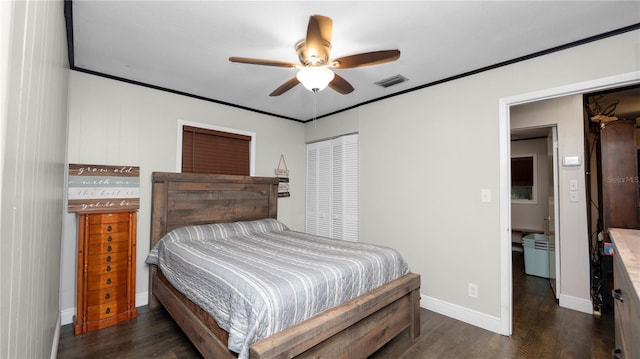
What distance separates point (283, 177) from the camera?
442 centimetres

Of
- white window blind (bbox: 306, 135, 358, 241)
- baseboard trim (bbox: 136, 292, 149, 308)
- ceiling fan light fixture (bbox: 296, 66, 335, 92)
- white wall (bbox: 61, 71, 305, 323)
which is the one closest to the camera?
ceiling fan light fixture (bbox: 296, 66, 335, 92)

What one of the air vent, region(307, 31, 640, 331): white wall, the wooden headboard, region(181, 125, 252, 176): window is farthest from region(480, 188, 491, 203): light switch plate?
region(181, 125, 252, 176): window

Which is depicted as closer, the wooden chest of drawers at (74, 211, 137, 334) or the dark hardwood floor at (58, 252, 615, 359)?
the dark hardwood floor at (58, 252, 615, 359)

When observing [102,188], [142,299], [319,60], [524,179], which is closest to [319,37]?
[319,60]

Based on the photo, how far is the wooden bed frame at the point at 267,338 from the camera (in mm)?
1646

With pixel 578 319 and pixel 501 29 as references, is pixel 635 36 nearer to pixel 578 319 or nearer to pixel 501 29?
pixel 501 29

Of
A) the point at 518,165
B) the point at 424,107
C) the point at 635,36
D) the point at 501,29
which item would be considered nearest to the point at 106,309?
the point at 424,107

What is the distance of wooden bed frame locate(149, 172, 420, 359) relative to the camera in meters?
1.65

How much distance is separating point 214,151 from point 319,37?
2.42m

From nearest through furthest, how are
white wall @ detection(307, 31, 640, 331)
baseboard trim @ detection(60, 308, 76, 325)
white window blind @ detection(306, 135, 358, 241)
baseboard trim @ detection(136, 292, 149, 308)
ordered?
white wall @ detection(307, 31, 640, 331)
baseboard trim @ detection(60, 308, 76, 325)
baseboard trim @ detection(136, 292, 149, 308)
white window blind @ detection(306, 135, 358, 241)

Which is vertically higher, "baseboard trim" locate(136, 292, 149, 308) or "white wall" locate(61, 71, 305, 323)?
"white wall" locate(61, 71, 305, 323)

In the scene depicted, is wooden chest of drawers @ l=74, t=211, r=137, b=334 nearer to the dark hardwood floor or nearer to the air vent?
the dark hardwood floor

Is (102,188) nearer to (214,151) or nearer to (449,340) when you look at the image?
(214,151)

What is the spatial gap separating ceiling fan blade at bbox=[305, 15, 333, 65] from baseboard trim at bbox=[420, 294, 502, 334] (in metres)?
2.70
